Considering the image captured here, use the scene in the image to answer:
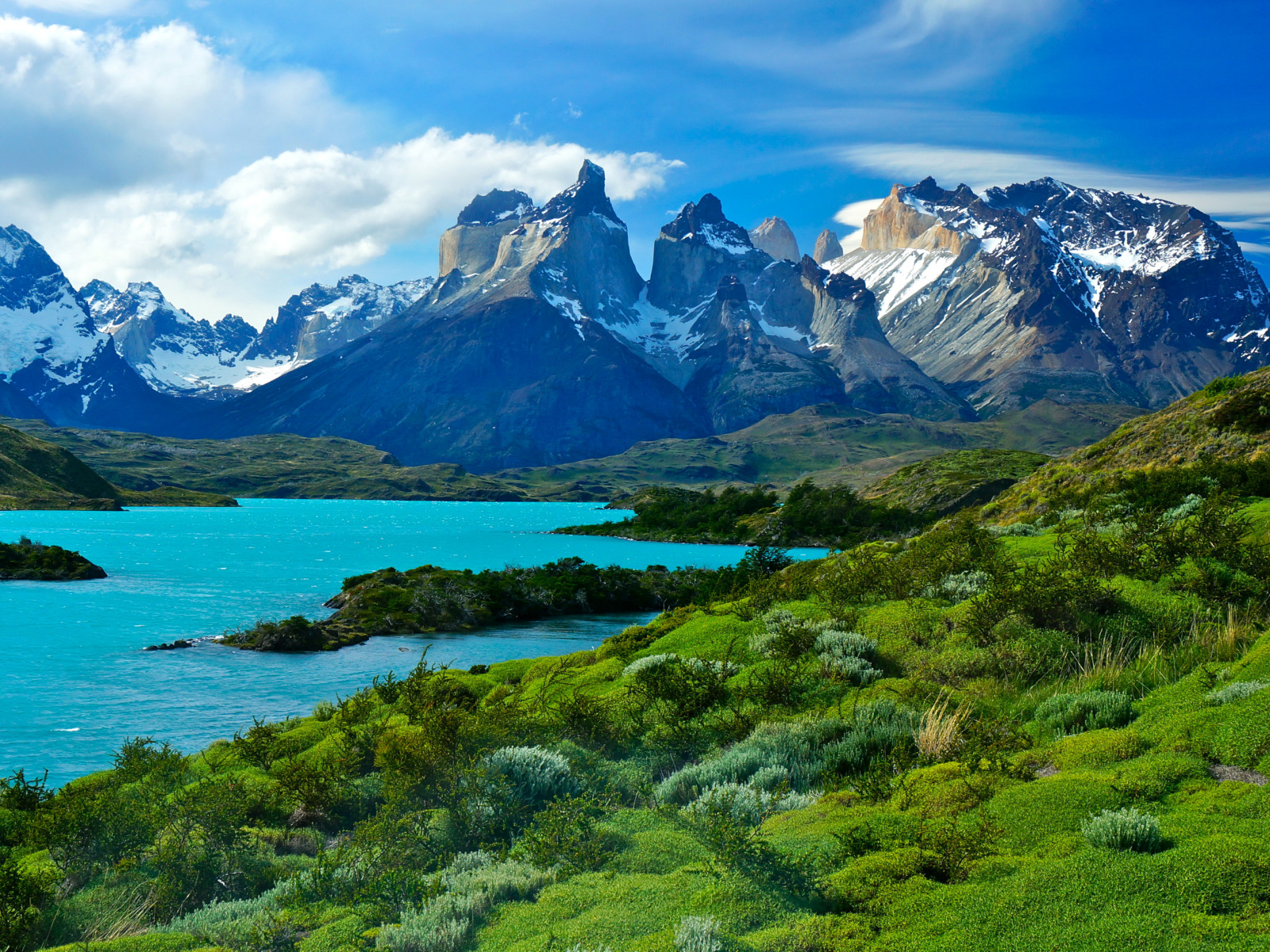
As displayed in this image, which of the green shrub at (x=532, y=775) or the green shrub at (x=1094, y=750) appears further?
the green shrub at (x=532, y=775)

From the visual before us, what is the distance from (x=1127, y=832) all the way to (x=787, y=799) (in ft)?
13.7

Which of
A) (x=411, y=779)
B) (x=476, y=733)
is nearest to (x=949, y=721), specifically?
(x=476, y=733)

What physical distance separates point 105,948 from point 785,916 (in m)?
7.24

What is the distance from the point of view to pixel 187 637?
4947 centimetres

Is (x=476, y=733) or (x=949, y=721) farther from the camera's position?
(x=476, y=733)

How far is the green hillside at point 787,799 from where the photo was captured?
7.31 m

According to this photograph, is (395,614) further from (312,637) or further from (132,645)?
(132,645)

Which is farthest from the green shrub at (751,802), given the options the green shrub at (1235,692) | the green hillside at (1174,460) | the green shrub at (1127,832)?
the green hillside at (1174,460)

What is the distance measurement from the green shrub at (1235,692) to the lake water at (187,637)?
2968 centimetres

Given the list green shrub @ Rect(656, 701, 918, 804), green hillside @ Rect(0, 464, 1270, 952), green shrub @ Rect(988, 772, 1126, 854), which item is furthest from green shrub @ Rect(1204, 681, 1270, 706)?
green shrub @ Rect(656, 701, 918, 804)

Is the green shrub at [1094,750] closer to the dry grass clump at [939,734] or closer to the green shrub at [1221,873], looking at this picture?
the dry grass clump at [939,734]

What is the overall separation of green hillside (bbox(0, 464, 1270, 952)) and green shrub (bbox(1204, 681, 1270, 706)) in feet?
0.11

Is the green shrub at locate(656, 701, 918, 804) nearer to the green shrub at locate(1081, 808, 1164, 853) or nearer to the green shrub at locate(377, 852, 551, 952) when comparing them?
the green shrub at locate(377, 852, 551, 952)

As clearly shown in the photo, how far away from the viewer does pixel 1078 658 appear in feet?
44.6
